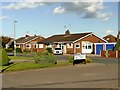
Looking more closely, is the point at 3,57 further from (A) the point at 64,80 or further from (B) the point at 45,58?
(A) the point at 64,80

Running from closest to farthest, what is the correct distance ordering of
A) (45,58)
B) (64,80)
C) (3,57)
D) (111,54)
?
(64,80) → (3,57) → (45,58) → (111,54)

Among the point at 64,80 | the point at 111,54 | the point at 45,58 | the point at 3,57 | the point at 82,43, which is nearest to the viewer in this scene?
the point at 64,80

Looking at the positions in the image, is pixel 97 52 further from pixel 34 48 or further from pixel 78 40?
pixel 34 48

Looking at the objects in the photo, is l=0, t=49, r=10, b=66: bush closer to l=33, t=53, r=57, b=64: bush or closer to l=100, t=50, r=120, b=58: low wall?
l=33, t=53, r=57, b=64: bush

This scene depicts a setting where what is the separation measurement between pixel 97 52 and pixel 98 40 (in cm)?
492

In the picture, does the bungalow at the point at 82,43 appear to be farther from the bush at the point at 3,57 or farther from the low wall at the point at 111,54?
the bush at the point at 3,57

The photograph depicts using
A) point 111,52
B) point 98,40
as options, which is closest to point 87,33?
point 98,40

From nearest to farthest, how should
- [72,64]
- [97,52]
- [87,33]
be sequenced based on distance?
1. [72,64]
2. [97,52]
3. [87,33]

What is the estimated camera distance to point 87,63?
95.3 ft

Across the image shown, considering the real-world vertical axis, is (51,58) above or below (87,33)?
below

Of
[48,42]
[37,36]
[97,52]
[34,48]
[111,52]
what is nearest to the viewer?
[111,52]

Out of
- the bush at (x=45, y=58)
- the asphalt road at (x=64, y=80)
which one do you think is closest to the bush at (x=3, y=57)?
the bush at (x=45, y=58)

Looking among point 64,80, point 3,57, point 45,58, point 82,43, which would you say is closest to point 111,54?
point 82,43

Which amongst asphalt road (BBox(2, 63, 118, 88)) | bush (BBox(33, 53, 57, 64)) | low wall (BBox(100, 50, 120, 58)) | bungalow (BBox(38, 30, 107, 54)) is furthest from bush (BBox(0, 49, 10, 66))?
bungalow (BBox(38, 30, 107, 54))
